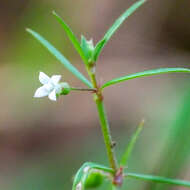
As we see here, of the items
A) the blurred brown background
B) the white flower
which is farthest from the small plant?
the blurred brown background

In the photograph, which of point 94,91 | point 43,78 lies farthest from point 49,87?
point 94,91

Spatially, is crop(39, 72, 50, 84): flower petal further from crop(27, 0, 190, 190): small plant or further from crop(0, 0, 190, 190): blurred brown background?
crop(0, 0, 190, 190): blurred brown background

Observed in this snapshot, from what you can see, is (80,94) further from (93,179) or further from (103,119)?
(103,119)

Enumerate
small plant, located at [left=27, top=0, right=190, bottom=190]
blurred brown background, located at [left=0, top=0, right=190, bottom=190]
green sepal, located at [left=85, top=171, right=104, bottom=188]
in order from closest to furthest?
small plant, located at [left=27, top=0, right=190, bottom=190] < green sepal, located at [left=85, top=171, right=104, bottom=188] < blurred brown background, located at [left=0, top=0, right=190, bottom=190]

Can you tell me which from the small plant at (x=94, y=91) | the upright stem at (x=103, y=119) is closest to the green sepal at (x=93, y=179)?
the small plant at (x=94, y=91)

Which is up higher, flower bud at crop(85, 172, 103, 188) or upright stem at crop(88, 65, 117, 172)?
upright stem at crop(88, 65, 117, 172)

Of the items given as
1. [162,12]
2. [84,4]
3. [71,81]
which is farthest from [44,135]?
[162,12]

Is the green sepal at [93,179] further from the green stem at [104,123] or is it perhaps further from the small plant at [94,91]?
the green stem at [104,123]

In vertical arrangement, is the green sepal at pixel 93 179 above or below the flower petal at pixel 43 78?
below

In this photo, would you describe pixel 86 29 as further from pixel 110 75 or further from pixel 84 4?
pixel 110 75
